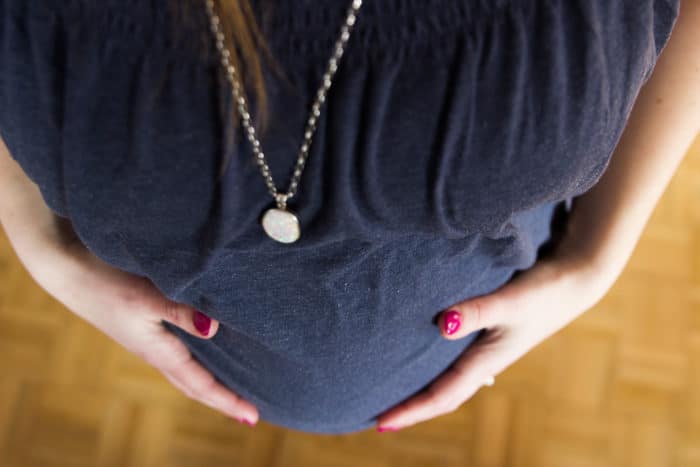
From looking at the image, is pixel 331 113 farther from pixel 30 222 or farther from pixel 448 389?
pixel 448 389

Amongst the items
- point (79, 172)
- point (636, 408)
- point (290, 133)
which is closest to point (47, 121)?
point (79, 172)

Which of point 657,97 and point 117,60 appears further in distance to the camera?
point 657,97

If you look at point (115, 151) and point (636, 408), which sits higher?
point (115, 151)

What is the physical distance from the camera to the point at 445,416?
1231mm

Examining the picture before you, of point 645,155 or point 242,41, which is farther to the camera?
point 645,155

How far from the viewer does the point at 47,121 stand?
312 millimetres

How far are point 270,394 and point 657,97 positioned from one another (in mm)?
488

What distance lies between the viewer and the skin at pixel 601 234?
466 mm

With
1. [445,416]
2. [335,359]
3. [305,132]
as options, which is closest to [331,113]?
[305,132]

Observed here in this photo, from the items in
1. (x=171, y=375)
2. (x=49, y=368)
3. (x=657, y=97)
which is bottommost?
(x=49, y=368)

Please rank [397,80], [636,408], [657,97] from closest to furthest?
[397,80] < [657,97] < [636,408]

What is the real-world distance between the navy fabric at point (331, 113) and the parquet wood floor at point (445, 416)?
945mm

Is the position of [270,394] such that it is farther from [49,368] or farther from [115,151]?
[49,368]

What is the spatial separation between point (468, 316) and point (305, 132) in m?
0.31
